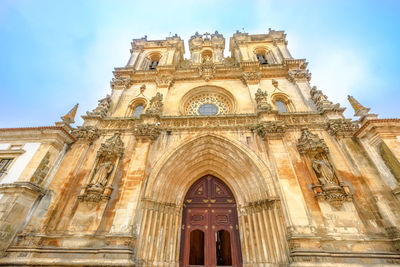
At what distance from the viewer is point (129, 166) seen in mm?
7320

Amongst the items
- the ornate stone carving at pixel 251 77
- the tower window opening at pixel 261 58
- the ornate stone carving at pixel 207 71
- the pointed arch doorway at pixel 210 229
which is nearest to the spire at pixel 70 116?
the pointed arch doorway at pixel 210 229

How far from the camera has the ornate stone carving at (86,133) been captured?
859 cm

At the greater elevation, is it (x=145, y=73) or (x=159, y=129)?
(x=145, y=73)

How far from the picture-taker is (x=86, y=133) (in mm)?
8672

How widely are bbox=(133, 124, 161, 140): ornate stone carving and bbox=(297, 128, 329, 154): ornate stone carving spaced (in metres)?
6.78

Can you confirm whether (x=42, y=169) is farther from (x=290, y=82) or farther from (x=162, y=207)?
(x=290, y=82)

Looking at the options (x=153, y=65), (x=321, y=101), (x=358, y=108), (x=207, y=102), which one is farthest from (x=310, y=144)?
(x=153, y=65)

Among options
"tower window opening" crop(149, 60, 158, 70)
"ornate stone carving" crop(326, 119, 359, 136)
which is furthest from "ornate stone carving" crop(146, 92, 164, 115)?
"ornate stone carving" crop(326, 119, 359, 136)

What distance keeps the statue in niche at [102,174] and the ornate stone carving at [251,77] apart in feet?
31.0

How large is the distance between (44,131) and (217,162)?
8.40 meters

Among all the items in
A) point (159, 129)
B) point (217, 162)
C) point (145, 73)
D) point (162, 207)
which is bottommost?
point (162, 207)

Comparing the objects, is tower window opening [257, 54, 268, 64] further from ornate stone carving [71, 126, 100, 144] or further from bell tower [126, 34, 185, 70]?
ornate stone carving [71, 126, 100, 144]

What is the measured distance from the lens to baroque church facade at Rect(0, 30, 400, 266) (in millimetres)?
5590

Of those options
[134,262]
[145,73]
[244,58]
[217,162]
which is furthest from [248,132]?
[145,73]
